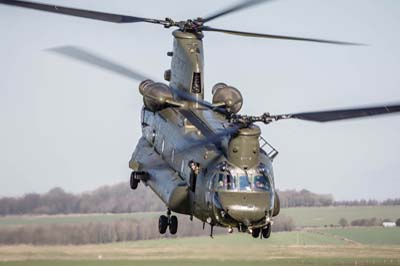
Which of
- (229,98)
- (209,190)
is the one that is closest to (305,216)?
(229,98)

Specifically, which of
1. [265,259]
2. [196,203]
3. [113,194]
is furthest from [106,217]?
[196,203]

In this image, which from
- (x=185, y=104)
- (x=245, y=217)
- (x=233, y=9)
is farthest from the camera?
(x=185, y=104)

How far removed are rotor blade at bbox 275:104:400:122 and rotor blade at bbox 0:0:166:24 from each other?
23.6 feet

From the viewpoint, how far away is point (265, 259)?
191ft

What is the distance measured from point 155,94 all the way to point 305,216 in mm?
30867

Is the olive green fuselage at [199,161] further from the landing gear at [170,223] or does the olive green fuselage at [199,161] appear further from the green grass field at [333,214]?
the green grass field at [333,214]

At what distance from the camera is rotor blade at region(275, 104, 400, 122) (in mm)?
24766

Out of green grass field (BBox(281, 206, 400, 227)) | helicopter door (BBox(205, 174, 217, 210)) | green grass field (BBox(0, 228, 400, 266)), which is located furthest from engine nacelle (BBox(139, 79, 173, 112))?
green grass field (BBox(281, 206, 400, 227))

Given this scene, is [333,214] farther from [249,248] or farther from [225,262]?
[225,262]

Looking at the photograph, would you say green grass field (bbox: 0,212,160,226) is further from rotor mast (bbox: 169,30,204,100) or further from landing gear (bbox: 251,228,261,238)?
landing gear (bbox: 251,228,261,238)

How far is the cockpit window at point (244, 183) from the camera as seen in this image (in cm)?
2748

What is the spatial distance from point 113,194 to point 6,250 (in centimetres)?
679

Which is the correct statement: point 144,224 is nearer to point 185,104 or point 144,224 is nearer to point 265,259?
point 265,259

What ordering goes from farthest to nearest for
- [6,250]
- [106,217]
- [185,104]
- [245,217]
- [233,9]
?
[106,217] < [6,250] < [185,104] < [233,9] < [245,217]
